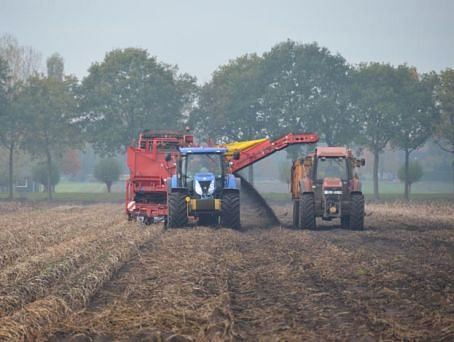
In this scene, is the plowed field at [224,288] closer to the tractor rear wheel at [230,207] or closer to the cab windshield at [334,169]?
the tractor rear wheel at [230,207]

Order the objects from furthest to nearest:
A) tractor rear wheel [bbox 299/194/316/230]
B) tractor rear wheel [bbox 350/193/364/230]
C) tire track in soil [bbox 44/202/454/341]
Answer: tractor rear wheel [bbox 299/194/316/230]
tractor rear wheel [bbox 350/193/364/230]
tire track in soil [bbox 44/202/454/341]

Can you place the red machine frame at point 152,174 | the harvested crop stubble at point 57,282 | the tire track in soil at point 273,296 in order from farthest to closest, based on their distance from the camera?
the red machine frame at point 152,174 → the harvested crop stubble at point 57,282 → the tire track in soil at point 273,296

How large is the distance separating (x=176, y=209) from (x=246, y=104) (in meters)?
39.9

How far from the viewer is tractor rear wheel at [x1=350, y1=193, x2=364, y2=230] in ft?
78.5

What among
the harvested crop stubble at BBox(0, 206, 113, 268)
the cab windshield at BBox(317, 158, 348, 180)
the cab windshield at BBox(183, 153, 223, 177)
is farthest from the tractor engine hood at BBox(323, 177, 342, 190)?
the harvested crop stubble at BBox(0, 206, 113, 268)

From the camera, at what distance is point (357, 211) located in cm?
2398

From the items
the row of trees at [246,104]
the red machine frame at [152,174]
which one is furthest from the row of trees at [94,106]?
the red machine frame at [152,174]

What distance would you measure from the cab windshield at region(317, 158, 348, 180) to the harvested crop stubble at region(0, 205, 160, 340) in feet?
23.7

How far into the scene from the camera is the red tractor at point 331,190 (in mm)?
24188

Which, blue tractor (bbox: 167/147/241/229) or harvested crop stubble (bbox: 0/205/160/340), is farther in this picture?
blue tractor (bbox: 167/147/241/229)

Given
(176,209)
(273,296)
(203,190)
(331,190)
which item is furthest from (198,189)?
(273,296)

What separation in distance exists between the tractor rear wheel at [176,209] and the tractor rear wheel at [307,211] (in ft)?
11.9

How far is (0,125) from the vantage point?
5994 centimetres

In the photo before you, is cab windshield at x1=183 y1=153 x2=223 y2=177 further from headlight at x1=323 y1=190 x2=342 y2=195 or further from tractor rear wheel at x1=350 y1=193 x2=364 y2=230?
tractor rear wheel at x1=350 y1=193 x2=364 y2=230
